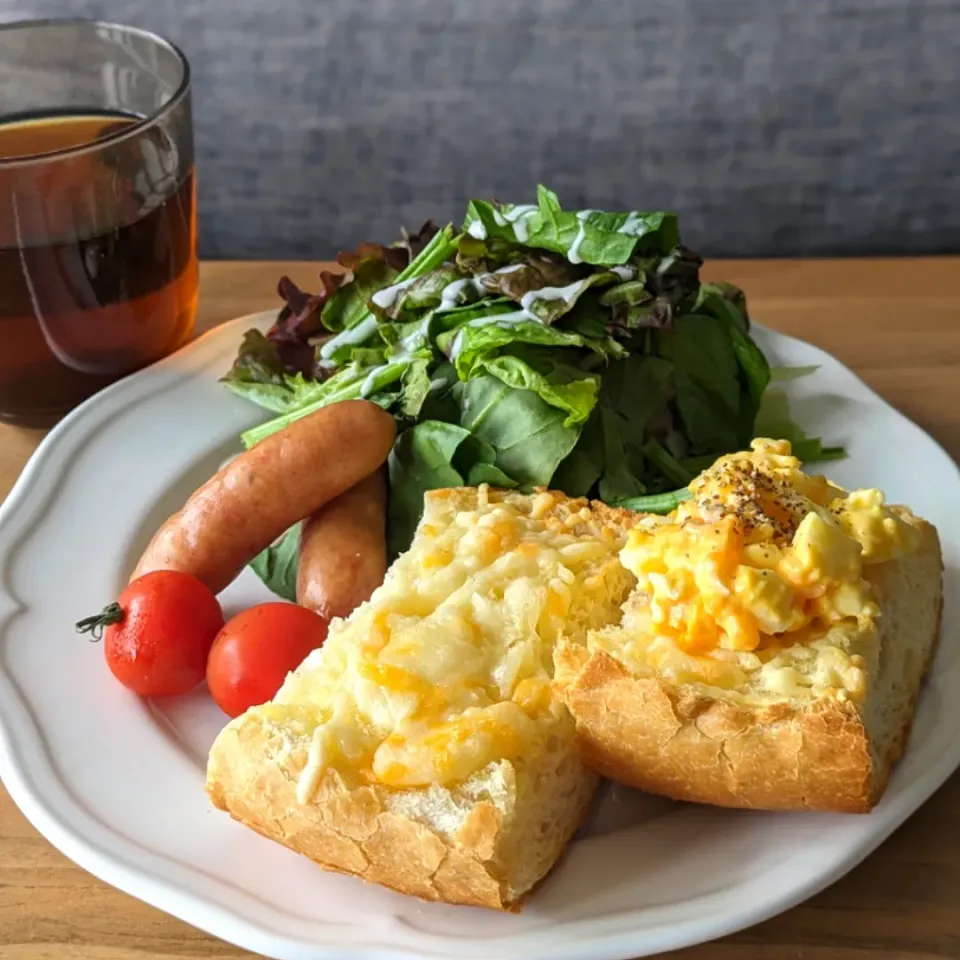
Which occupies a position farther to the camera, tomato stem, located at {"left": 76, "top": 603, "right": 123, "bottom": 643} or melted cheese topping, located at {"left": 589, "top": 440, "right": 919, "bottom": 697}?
tomato stem, located at {"left": 76, "top": 603, "right": 123, "bottom": 643}

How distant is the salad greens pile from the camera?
2.26 metres

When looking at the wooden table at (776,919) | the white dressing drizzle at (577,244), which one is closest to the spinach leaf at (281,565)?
the wooden table at (776,919)

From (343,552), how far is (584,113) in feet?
5.59

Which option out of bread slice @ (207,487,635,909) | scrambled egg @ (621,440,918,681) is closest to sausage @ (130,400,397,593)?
bread slice @ (207,487,635,909)

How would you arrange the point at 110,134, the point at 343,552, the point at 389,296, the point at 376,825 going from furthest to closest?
the point at 110,134, the point at 389,296, the point at 343,552, the point at 376,825

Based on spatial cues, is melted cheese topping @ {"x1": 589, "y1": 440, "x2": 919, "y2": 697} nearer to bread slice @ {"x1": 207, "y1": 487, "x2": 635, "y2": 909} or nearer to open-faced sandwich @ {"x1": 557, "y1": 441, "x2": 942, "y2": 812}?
open-faced sandwich @ {"x1": 557, "y1": 441, "x2": 942, "y2": 812}

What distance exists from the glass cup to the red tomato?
0.86 metres

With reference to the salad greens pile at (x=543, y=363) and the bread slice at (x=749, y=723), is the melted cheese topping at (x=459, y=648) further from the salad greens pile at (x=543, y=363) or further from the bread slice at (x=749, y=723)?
the salad greens pile at (x=543, y=363)

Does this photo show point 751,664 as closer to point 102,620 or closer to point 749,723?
point 749,723

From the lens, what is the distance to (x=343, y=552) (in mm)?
2145

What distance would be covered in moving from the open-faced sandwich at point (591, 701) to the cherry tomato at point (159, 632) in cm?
30

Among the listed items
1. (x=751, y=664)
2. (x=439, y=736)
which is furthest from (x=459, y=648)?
(x=751, y=664)

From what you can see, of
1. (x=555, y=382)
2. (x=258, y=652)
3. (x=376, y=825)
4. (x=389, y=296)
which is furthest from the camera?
(x=389, y=296)

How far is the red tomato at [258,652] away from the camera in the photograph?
1.90 metres
